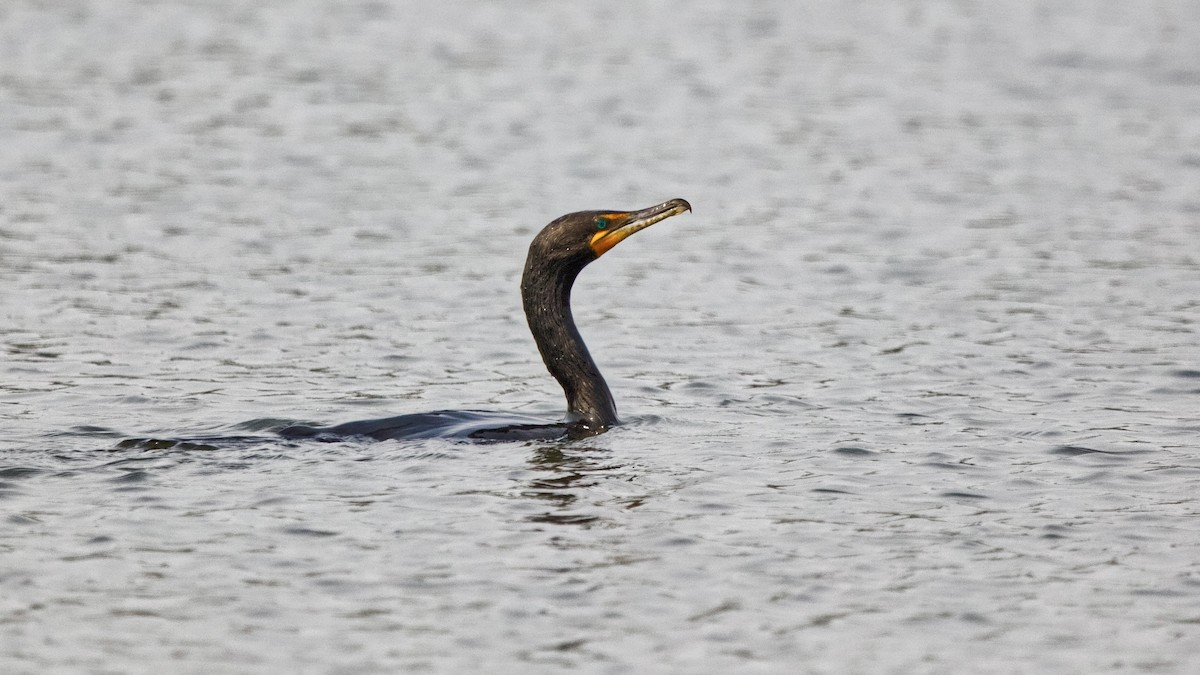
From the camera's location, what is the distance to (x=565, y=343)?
35.2 feet

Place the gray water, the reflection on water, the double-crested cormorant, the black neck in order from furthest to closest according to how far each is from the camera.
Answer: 1. the black neck
2. the double-crested cormorant
3. the reflection on water
4. the gray water

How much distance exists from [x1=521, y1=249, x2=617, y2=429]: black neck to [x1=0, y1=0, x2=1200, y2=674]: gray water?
283 mm

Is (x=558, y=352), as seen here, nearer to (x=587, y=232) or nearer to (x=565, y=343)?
(x=565, y=343)

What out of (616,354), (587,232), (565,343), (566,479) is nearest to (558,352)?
(565,343)

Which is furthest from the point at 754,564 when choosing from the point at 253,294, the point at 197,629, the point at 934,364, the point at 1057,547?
the point at 253,294

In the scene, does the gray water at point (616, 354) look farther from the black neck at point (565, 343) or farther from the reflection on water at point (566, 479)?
the black neck at point (565, 343)

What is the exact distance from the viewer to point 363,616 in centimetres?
738

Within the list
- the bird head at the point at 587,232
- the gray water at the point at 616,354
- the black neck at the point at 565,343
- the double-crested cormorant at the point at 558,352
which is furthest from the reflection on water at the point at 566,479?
the bird head at the point at 587,232

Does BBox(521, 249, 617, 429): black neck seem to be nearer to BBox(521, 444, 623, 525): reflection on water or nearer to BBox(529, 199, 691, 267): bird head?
BBox(529, 199, 691, 267): bird head

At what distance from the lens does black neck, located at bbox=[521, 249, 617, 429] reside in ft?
35.1

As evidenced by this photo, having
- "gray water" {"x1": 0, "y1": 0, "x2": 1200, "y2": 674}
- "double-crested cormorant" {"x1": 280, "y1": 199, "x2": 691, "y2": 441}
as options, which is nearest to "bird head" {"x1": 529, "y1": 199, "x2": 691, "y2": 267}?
"double-crested cormorant" {"x1": 280, "y1": 199, "x2": 691, "y2": 441}

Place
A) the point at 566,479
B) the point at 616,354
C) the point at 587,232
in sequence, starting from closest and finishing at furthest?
the point at 566,479 → the point at 587,232 → the point at 616,354

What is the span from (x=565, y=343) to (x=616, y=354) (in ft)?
8.46

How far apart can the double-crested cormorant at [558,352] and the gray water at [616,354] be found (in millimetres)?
241
